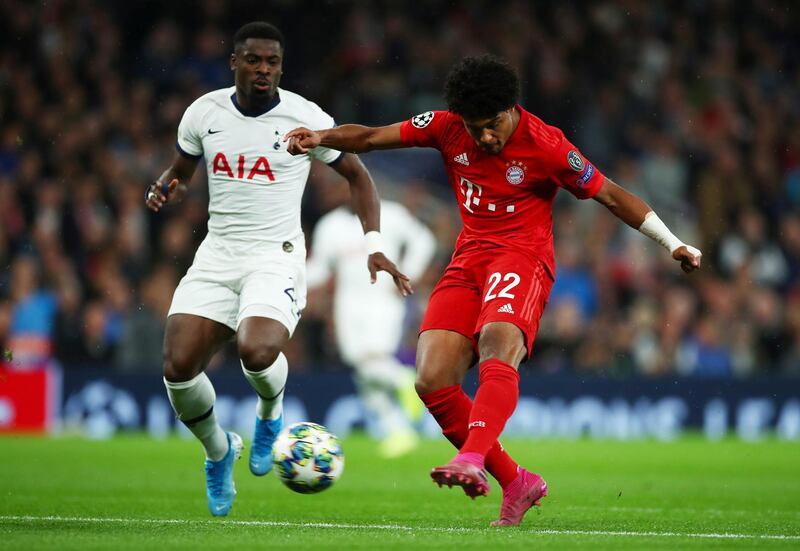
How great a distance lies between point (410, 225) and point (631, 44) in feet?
25.1

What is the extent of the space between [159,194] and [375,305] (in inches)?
262

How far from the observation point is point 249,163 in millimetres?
8078

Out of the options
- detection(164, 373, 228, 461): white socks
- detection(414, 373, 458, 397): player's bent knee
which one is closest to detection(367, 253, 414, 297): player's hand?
detection(414, 373, 458, 397): player's bent knee

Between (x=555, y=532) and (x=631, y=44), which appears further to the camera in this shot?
(x=631, y=44)

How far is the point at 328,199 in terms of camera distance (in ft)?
56.3

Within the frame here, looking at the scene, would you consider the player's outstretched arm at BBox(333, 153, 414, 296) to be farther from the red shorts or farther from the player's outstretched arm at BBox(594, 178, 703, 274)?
the player's outstretched arm at BBox(594, 178, 703, 274)

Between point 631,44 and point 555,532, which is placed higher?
point 631,44

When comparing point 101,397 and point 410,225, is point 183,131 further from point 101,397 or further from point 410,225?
point 101,397

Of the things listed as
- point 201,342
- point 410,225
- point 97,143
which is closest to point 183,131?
point 201,342

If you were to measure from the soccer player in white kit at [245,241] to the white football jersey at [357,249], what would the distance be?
5886 millimetres

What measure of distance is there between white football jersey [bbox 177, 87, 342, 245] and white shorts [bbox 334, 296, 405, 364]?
6.10 meters

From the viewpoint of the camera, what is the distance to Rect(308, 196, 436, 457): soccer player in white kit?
14.1 metres

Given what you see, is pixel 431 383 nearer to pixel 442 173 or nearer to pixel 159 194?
pixel 159 194

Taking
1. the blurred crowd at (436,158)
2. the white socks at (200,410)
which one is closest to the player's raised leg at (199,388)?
the white socks at (200,410)
